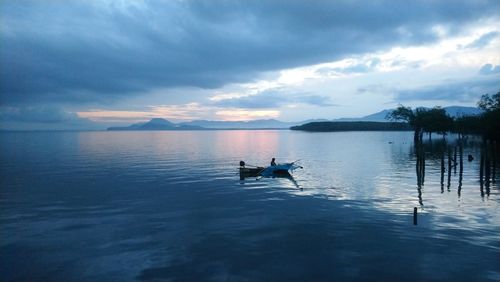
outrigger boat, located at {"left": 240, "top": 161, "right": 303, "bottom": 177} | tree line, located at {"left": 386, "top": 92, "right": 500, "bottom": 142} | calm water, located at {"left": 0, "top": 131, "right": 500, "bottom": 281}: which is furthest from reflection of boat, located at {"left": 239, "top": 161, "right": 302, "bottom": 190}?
tree line, located at {"left": 386, "top": 92, "right": 500, "bottom": 142}

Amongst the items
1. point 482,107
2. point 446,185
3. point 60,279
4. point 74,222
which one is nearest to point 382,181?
point 446,185

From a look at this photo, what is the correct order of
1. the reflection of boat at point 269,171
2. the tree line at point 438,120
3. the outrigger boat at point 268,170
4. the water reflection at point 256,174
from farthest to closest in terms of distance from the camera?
the tree line at point 438,120 → the outrigger boat at point 268,170 → the reflection of boat at point 269,171 → the water reflection at point 256,174

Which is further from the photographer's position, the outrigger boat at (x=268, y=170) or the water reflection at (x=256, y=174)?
the outrigger boat at (x=268, y=170)

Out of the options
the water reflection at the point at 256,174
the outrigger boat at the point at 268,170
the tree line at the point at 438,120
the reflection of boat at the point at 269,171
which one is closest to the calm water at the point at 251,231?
the water reflection at the point at 256,174

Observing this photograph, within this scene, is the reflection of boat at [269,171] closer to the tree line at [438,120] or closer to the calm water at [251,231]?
the calm water at [251,231]

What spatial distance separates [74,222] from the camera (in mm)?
24406

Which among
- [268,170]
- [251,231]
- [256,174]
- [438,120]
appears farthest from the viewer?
[438,120]

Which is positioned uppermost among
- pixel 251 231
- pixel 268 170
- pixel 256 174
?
pixel 268 170

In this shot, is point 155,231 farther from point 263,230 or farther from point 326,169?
point 326,169

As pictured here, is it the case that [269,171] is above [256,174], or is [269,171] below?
above

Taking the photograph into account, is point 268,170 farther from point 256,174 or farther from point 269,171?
point 256,174

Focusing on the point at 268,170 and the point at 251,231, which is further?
the point at 268,170

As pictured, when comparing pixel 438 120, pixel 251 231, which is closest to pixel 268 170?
pixel 251 231

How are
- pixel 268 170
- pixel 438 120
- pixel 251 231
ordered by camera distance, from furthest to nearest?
1. pixel 438 120
2. pixel 268 170
3. pixel 251 231
